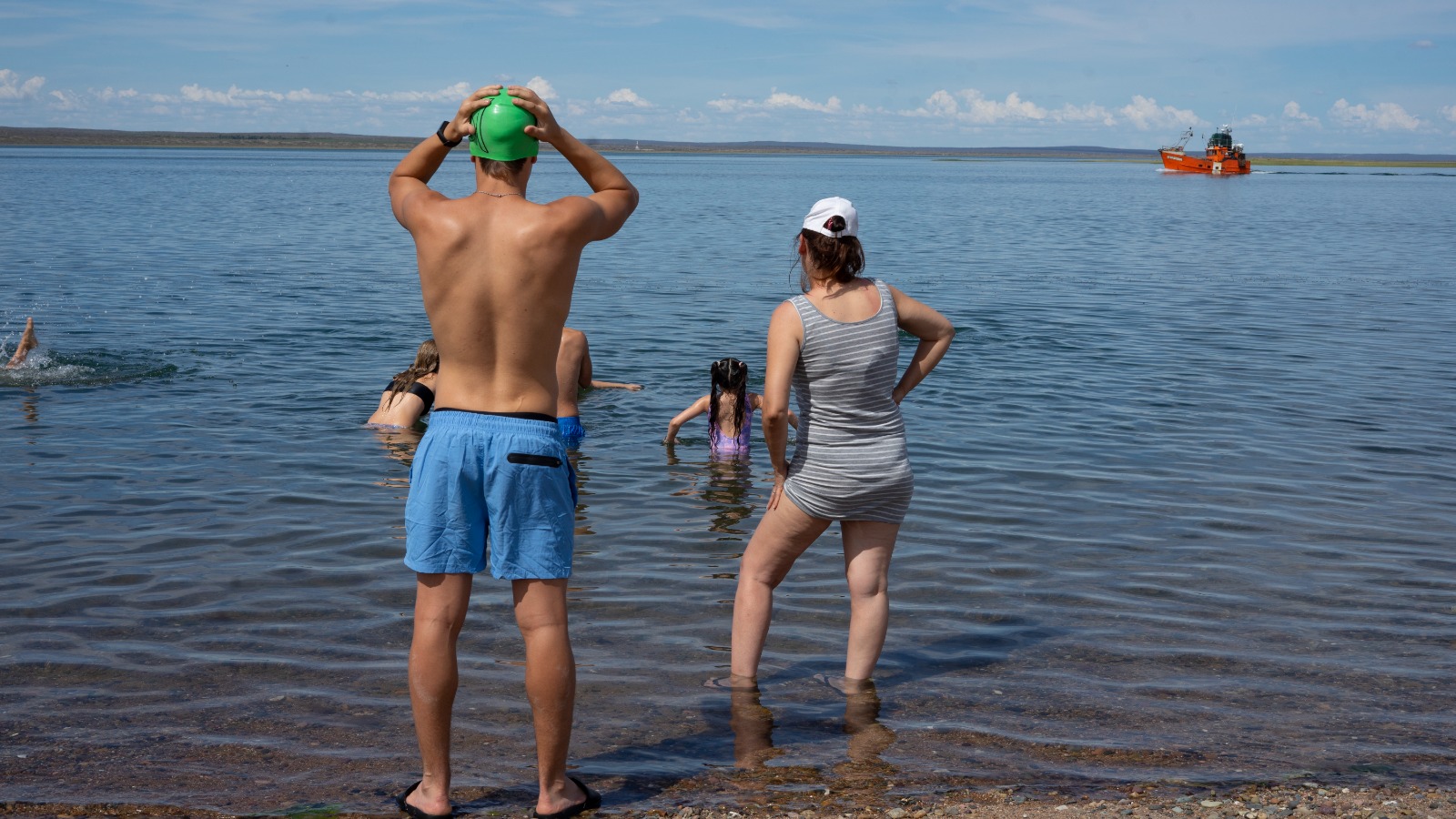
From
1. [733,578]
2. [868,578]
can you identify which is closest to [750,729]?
[868,578]

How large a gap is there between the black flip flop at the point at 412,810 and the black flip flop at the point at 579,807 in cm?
3

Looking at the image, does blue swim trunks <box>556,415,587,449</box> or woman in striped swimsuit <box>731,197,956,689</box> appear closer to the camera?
woman in striped swimsuit <box>731,197,956,689</box>

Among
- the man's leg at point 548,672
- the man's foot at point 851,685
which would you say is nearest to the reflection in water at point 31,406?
the man's foot at point 851,685

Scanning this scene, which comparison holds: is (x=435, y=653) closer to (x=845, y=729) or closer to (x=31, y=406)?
(x=845, y=729)

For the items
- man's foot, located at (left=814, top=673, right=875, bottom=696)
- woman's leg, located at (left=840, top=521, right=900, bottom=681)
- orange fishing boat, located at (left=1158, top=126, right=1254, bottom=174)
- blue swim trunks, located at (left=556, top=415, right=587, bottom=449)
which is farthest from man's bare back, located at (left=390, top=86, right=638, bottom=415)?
orange fishing boat, located at (left=1158, top=126, right=1254, bottom=174)

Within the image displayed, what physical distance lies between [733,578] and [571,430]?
3.05 metres

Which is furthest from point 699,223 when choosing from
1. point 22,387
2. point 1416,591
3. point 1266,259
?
point 1416,591

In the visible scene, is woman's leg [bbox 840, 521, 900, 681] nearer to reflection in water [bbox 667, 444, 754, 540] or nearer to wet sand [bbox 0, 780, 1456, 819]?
wet sand [bbox 0, 780, 1456, 819]

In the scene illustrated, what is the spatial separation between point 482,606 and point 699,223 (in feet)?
133

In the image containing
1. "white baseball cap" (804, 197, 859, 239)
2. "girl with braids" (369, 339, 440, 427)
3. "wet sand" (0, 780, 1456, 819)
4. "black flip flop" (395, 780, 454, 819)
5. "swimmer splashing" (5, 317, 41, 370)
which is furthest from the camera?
"swimmer splashing" (5, 317, 41, 370)

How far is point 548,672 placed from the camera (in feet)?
13.3

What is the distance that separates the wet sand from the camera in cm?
429

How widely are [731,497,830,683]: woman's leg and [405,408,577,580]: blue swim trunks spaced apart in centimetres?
127

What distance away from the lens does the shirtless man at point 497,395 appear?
382cm
